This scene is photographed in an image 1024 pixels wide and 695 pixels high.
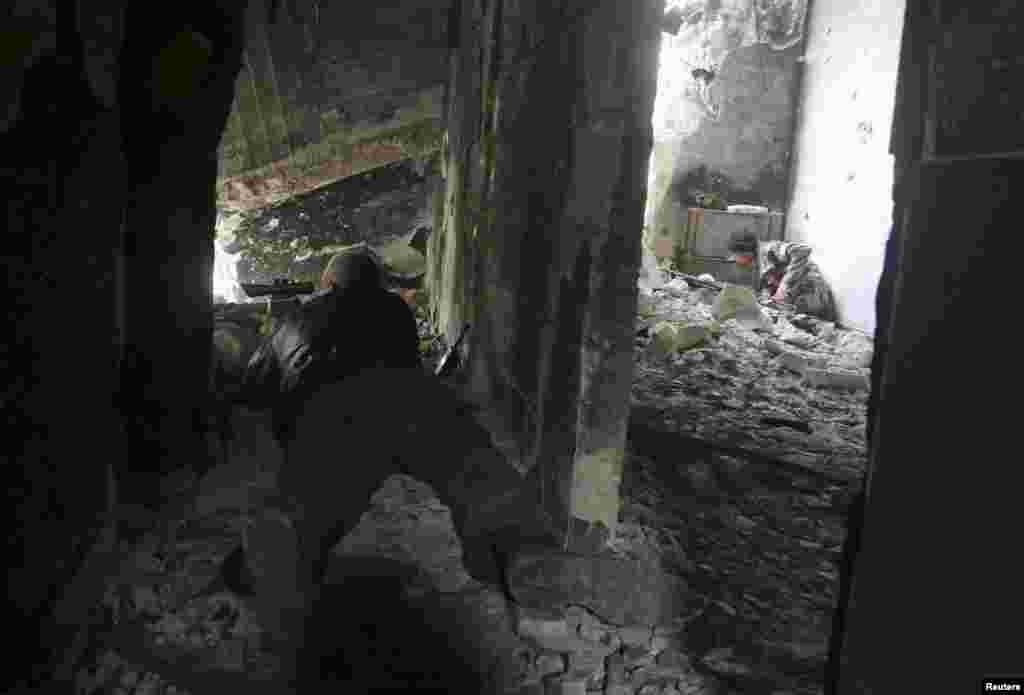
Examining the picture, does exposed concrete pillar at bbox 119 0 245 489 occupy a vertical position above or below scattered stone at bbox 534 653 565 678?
above

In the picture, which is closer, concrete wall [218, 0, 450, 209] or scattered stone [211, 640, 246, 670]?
scattered stone [211, 640, 246, 670]

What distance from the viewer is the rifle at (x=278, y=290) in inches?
222

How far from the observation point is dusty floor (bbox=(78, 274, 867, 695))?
1.84 metres

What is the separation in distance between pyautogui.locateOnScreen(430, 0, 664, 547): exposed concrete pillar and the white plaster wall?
484cm

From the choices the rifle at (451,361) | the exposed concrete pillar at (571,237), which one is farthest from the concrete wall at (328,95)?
the rifle at (451,361)

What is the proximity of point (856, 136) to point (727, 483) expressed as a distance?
6.12 meters

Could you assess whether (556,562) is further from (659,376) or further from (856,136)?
(856,136)

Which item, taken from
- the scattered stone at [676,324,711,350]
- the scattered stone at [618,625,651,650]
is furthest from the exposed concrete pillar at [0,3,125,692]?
the scattered stone at [676,324,711,350]

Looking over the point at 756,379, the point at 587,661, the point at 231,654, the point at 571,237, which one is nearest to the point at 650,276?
the point at 756,379

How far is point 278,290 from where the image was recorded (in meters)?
5.69

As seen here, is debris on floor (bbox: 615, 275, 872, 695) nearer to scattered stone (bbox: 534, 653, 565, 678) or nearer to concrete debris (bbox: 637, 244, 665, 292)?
scattered stone (bbox: 534, 653, 565, 678)

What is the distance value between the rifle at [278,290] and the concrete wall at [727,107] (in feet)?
17.2

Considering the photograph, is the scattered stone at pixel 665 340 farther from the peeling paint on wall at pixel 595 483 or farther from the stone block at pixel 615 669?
the stone block at pixel 615 669

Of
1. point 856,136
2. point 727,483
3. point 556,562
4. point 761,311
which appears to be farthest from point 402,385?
point 856,136
